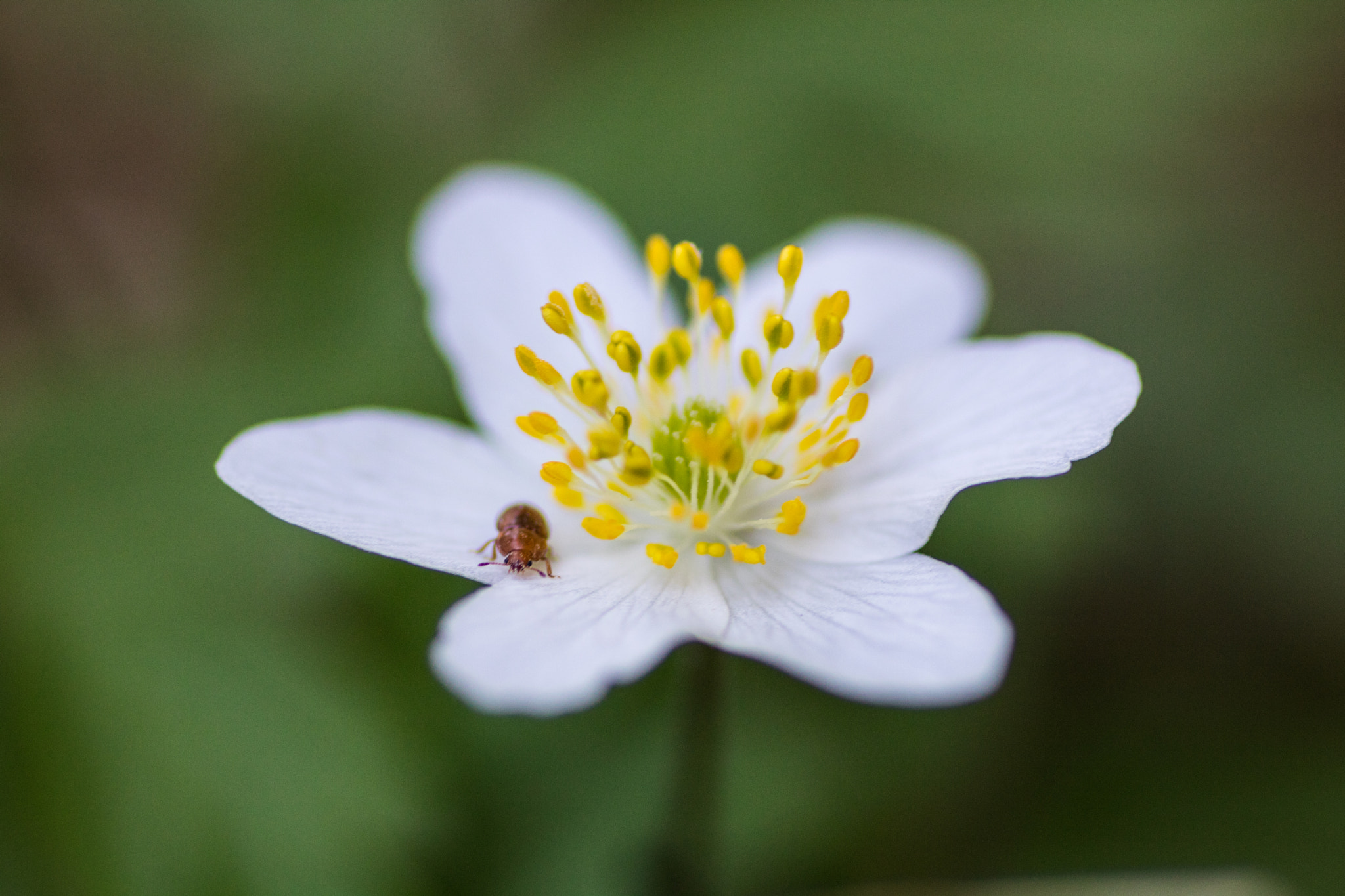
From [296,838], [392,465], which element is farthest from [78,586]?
[392,465]

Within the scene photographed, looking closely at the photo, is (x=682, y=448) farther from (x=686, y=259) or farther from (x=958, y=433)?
(x=958, y=433)

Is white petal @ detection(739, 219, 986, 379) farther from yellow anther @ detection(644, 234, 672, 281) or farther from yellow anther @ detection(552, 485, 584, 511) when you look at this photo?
yellow anther @ detection(552, 485, 584, 511)

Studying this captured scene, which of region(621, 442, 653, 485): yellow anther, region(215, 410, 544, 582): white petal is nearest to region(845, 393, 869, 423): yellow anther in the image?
region(621, 442, 653, 485): yellow anther

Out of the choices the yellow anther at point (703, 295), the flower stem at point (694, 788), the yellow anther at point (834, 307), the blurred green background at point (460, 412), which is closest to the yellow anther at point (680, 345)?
the yellow anther at point (703, 295)

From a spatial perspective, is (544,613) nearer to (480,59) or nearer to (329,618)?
(329,618)

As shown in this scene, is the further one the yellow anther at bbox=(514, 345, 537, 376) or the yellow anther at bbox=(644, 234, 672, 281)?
the yellow anther at bbox=(644, 234, 672, 281)

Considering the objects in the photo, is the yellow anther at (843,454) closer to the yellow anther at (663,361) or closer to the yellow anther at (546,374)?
the yellow anther at (663,361)

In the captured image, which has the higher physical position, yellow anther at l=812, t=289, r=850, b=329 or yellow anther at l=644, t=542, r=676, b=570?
yellow anther at l=812, t=289, r=850, b=329
